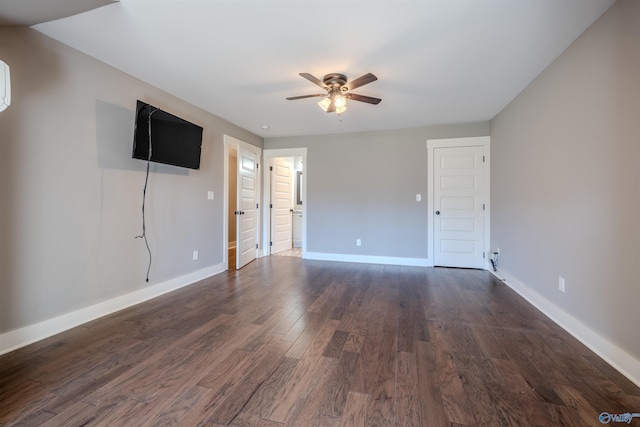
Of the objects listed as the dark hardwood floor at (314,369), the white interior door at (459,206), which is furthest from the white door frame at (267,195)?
the dark hardwood floor at (314,369)

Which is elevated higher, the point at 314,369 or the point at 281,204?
the point at 281,204

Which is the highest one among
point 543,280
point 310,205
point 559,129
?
point 559,129

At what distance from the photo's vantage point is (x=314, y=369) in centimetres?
171

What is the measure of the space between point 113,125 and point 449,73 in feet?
10.7

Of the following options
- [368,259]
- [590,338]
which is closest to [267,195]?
[368,259]

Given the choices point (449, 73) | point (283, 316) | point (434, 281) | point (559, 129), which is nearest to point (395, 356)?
point (283, 316)

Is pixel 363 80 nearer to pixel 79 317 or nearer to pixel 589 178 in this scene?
pixel 589 178

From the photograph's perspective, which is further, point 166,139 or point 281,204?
point 281,204

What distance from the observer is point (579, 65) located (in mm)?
2094

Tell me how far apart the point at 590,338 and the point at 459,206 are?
2.64 m

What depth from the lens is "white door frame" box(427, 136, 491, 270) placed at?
424 cm

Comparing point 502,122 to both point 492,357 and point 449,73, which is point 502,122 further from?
point 492,357

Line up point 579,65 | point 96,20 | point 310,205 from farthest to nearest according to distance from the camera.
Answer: point 310,205
point 579,65
point 96,20

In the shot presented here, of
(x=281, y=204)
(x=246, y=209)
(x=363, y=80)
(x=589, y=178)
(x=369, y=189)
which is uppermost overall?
(x=363, y=80)
